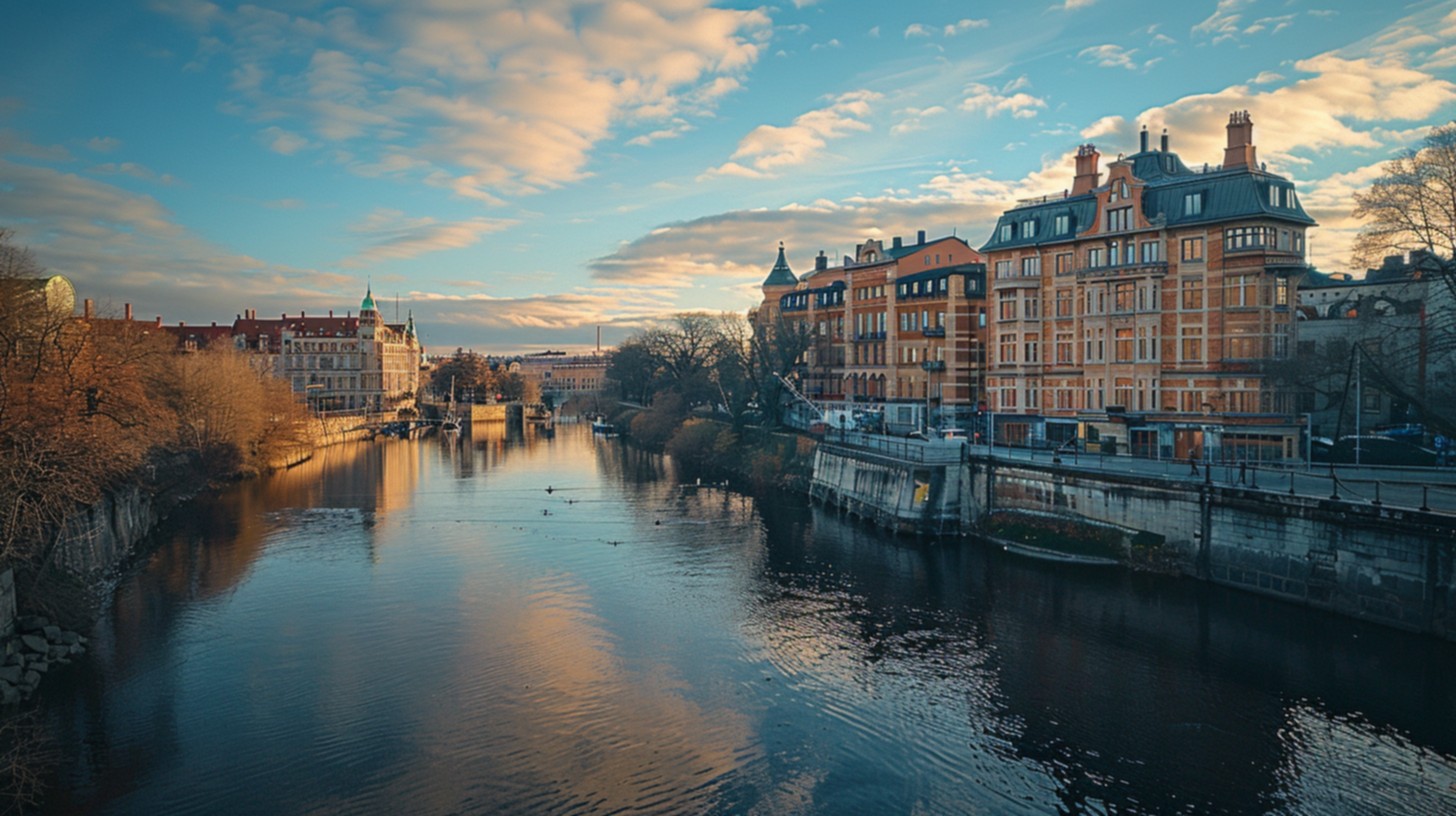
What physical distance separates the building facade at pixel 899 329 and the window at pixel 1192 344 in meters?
18.1

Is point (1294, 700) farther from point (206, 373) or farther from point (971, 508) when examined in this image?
point (206, 373)

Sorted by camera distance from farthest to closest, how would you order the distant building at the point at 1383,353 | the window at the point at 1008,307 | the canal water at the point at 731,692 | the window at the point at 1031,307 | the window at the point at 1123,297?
the window at the point at 1008,307, the window at the point at 1031,307, the window at the point at 1123,297, the distant building at the point at 1383,353, the canal water at the point at 731,692

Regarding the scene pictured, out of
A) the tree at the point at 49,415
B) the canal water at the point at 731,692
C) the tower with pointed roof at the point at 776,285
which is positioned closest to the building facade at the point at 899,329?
the tower with pointed roof at the point at 776,285

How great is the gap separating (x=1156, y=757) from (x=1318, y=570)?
11846mm

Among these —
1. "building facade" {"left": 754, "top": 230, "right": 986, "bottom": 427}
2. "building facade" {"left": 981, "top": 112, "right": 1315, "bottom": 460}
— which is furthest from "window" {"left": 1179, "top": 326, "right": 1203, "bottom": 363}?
"building facade" {"left": 754, "top": 230, "right": 986, "bottom": 427}

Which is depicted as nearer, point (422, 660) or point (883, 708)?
point (883, 708)

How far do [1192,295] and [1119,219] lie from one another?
4.95m

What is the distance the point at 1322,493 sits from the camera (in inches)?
1057

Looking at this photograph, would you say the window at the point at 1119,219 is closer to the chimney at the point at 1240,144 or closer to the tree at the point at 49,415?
the chimney at the point at 1240,144

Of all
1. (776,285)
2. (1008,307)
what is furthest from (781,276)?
(1008,307)

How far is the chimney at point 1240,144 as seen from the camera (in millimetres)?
39312

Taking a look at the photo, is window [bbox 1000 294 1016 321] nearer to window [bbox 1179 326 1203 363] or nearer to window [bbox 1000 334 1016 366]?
window [bbox 1000 334 1016 366]

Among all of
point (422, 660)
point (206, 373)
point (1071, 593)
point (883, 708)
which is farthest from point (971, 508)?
point (206, 373)

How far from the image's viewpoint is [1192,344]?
1549 inches
